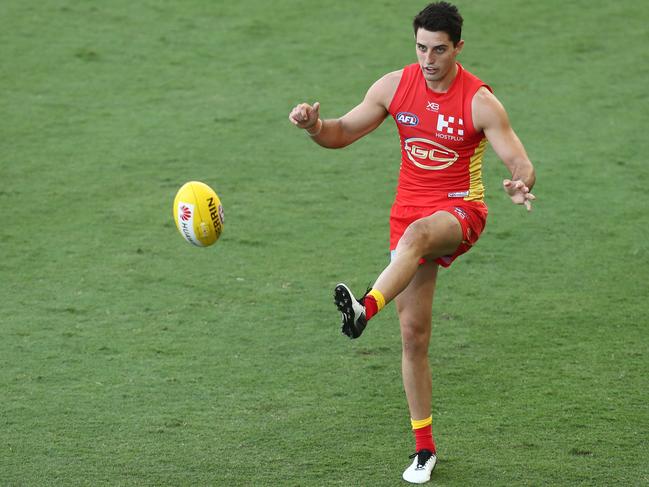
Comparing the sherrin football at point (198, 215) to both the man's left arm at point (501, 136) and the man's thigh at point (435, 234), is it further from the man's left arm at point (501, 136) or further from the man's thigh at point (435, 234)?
the man's left arm at point (501, 136)

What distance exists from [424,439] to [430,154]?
147 centimetres

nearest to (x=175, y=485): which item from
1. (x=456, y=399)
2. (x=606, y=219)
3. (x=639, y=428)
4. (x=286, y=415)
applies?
(x=286, y=415)

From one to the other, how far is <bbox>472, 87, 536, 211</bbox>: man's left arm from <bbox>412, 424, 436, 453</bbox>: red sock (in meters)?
1.32

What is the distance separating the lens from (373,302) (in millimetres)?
5137

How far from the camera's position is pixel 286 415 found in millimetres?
6367

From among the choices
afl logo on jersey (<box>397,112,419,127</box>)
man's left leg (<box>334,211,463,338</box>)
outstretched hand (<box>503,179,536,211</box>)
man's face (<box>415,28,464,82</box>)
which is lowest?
man's left leg (<box>334,211,463,338</box>)

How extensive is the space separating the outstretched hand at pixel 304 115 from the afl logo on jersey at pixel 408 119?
1.41 feet

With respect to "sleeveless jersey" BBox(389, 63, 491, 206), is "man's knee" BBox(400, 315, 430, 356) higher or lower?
lower

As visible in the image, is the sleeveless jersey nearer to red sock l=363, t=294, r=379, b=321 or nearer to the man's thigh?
the man's thigh

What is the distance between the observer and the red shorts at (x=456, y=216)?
5527 millimetres

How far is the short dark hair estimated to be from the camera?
541 centimetres

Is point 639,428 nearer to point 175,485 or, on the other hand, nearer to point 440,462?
point 440,462

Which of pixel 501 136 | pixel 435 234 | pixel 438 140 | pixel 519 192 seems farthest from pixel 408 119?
pixel 519 192

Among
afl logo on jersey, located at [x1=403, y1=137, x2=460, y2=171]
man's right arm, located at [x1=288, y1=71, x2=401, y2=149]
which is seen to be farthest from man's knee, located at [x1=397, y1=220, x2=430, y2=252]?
man's right arm, located at [x1=288, y1=71, x2=401, y2=149]
